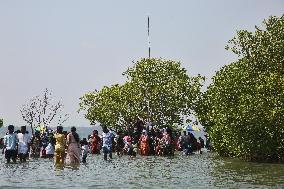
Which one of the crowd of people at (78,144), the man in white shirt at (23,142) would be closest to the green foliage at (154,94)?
the crowd of people at (78,144)

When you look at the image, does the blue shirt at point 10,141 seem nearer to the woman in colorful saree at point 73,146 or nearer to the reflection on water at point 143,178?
the woman in colorful saree at point 73,146

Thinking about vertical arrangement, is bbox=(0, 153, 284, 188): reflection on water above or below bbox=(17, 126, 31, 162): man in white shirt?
below

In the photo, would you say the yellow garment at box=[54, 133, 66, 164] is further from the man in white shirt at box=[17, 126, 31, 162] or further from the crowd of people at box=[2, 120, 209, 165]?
the man in white shirt at box=[17, 126, 31, 162]

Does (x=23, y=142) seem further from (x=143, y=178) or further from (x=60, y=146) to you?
(x=143, y=178)

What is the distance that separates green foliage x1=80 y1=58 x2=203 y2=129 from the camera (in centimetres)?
5638

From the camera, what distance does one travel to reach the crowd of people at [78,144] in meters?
27.2

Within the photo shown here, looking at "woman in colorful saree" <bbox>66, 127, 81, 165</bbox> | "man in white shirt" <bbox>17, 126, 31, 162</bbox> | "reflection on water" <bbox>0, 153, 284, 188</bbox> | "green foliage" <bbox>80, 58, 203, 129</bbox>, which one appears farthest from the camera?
"green foliage" <bbox>80, 58, 203, 129</bbox>

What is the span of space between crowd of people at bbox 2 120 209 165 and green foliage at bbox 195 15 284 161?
14.0ft

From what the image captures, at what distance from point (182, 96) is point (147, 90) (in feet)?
11.6

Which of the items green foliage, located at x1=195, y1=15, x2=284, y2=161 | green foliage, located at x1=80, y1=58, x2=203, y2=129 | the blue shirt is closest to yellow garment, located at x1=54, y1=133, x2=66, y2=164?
the blue shirt

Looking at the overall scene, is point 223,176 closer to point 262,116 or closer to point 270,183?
point 270,183

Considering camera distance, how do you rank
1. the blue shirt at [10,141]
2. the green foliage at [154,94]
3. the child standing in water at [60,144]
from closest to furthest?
the child standing in water at [60,144] → the blue shirt at [10,141] → the green foliage at [154,94]

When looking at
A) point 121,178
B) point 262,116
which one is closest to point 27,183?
point 121,178

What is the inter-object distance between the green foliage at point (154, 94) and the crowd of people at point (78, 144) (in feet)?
26.4
